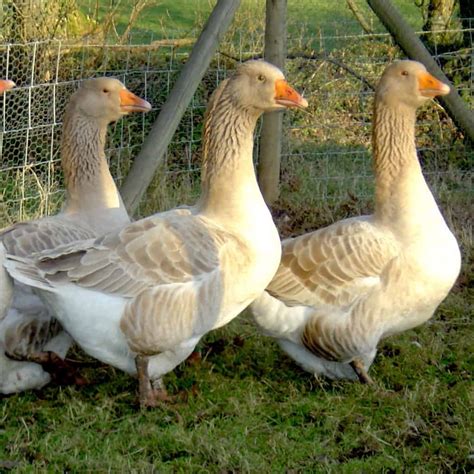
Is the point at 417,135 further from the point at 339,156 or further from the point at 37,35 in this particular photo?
the point at 37,35

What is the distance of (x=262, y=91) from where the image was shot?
4.61 metres

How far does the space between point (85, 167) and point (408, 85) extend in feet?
6.19

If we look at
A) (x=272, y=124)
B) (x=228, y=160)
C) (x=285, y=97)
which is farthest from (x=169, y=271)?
(x=272, y=124)

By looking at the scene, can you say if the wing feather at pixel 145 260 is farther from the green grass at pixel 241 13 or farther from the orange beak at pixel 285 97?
the green grass at pixel 241 13

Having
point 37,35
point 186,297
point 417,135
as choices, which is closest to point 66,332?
point 186,297

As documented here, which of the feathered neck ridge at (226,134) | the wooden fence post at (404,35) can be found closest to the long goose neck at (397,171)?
the feathered neck ridge at (226,134)

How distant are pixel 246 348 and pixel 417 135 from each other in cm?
428

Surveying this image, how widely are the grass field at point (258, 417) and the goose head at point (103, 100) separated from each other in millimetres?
1416

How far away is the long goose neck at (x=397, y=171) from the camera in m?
4.90

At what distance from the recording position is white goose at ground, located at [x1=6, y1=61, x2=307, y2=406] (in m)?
4.42

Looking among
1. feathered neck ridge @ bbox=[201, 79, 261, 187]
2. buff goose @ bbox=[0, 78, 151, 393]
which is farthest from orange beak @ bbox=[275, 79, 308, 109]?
buff goose @ bbox=[0, 78, 151, 393]

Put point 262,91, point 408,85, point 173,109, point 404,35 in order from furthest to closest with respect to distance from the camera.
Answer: point 404,35
point 173,109
point 408,85
point 262,91

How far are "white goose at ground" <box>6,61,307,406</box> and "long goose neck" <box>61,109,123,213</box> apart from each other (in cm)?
95

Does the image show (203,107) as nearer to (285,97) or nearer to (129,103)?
(129,103)
